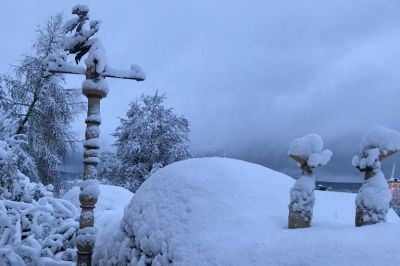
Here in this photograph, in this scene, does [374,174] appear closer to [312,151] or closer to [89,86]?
[312,151]

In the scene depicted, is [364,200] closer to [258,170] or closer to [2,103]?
[258,170]

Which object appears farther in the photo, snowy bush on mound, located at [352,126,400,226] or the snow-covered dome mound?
snowy bush on mound, located at [352,126,400,226]

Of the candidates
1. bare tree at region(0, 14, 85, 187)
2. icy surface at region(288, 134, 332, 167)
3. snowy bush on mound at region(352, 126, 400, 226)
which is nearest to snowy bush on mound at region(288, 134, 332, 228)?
icy surface at region(288, 134, 332, 167)

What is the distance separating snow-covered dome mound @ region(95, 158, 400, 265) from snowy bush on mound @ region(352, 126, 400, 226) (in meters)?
0.18

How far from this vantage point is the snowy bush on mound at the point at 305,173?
2.98 meters

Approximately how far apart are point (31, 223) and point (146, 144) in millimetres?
14051

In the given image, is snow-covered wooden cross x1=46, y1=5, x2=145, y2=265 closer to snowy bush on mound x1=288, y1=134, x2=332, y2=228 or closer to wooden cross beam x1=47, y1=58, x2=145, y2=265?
wooden cross beam x1=47, y1=58, x2=145, y2=265

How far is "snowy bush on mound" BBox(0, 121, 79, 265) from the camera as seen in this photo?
214 inches

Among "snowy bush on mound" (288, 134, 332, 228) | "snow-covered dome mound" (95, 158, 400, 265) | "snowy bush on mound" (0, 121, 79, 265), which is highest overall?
"snowy bush on mound" (288, 134, 332, 228)

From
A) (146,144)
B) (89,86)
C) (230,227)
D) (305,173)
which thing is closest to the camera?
(230,227)

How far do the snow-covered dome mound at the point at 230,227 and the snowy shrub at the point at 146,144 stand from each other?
1525 centimetres

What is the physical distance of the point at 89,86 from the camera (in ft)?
15.6

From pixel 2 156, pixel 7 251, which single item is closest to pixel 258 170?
pixel 7 251

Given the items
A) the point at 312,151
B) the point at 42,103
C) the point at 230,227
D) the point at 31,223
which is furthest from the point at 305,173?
the point at 42,103
